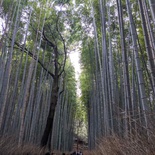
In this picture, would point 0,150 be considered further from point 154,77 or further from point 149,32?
point 149,32

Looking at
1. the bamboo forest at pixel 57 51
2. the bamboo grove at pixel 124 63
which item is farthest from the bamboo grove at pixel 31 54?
the bamboo grove at pixel 124 63

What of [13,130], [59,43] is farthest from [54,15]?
[13,130]

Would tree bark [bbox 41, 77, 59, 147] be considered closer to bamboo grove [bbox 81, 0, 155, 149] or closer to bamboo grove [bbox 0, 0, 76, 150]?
bamboo grove [bbox 0, 0, 76, 150]

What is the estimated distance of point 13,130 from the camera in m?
5.39

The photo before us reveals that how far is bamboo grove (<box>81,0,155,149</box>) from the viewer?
6.27 ft

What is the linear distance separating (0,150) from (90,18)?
213 inches

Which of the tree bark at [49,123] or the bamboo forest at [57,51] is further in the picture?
the tree bark at [49,123]

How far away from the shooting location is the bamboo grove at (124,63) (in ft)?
6.27

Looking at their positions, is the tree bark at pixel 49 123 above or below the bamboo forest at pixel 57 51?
below

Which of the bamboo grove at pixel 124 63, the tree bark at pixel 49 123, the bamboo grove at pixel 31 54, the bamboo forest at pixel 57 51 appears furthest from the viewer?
the bamboo grove at pixel 31 54

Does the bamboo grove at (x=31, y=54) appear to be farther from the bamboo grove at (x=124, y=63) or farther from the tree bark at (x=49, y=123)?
the bamboo grove at (x=124, y=63)

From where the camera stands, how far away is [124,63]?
8.89ft

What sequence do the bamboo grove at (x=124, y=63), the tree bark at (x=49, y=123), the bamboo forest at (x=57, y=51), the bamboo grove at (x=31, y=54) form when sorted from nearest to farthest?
the bamboo grove at (x=124, y=63)
the bamboo forest at (x=57, y=51)
the tree bark at (x=49, y=123)
the bamboo grove at (x=31, y=54)

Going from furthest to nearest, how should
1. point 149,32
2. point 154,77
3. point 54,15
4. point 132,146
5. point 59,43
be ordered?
point 59,43, point 54,15, point 149,32, point 154,77, point 132,146
